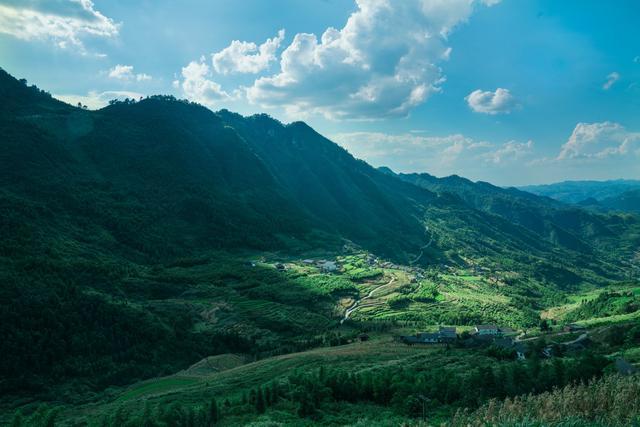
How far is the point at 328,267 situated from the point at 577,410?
131 m

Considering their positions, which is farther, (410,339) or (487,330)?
(487,330)

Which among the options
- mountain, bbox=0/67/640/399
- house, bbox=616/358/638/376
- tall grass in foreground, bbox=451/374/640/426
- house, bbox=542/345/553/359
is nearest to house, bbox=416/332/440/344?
mountain, bbox=0/67/640/399

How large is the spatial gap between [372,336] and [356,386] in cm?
4803

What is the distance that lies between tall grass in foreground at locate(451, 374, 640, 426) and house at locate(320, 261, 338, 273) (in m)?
124

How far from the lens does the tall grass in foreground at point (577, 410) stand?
19406 mm

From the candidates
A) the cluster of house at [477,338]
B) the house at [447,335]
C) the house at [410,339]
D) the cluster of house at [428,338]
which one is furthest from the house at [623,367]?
the house at [410,339]

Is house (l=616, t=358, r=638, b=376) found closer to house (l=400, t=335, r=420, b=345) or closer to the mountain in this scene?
house (l=400, t=335, r=420, b=345)

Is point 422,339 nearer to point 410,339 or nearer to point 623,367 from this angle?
point 410,339

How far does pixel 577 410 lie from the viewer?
22.3m

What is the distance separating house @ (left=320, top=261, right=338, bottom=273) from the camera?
148 meters

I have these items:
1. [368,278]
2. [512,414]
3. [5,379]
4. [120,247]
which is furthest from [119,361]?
[368,278]

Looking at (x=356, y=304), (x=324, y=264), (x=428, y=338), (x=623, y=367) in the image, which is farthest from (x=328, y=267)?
(x=623, y=367)

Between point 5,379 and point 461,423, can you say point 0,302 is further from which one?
point 461,423

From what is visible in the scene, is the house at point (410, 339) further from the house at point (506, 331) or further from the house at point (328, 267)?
the house at point (328, 267)
